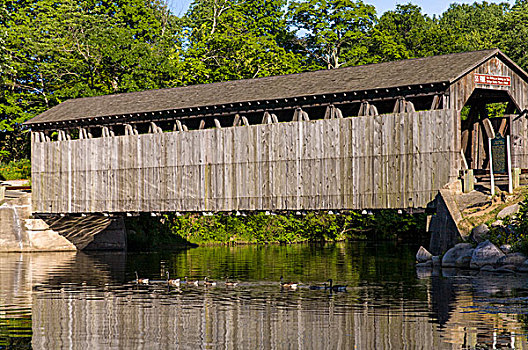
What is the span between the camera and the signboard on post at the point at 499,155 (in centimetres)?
2775

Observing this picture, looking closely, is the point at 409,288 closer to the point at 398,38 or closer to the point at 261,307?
the point at 261,307

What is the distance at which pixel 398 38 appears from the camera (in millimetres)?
55688

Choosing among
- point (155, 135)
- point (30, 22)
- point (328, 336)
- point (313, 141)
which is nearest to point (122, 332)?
point (328, 336)

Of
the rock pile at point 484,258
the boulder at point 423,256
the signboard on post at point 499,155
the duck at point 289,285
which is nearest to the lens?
the duck at point 289,285

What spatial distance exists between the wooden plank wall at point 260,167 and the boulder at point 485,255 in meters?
3.27

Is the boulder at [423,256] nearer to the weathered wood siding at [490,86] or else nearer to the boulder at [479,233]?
the boulder at [479,233]

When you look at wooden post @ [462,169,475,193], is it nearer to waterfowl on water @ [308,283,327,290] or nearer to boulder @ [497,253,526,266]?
boulder @ [497,253,526,266]

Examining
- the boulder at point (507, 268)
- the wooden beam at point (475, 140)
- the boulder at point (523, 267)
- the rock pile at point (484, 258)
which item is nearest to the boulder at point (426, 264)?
the rock pile at point (484, 258)

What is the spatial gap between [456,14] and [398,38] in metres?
28.0

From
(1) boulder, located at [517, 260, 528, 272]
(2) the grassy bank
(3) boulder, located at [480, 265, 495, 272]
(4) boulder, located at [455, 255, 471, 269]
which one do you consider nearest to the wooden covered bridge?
(4) boulder, located at [455, 255, 471, 269]

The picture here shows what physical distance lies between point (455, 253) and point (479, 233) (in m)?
1.21

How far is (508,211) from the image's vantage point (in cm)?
2533

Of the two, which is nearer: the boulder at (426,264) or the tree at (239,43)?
the boulder at (426,264)

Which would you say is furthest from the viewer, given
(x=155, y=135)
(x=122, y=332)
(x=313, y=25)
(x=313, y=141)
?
(x=313, y=25)
